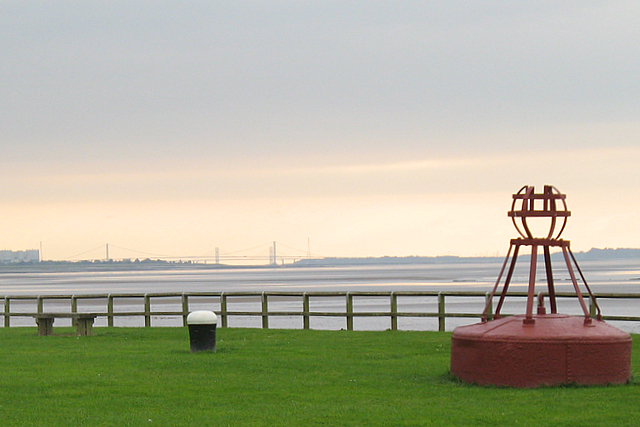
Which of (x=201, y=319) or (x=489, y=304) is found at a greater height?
(x=489, y=304)

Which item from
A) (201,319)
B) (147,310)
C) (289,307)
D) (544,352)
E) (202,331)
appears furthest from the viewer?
(289,307)

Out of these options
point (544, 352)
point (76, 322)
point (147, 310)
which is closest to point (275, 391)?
point (544, 352)

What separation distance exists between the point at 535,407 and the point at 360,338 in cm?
975

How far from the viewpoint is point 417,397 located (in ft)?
40.2

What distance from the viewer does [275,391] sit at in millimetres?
12844

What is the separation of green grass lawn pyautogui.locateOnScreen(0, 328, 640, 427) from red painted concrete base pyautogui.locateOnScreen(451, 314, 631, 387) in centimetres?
21

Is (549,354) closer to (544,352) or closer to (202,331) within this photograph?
(544,352)

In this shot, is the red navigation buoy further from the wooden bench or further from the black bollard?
the wooden bench

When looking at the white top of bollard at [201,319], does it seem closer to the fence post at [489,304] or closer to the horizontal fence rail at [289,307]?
the fence post at [489,304]

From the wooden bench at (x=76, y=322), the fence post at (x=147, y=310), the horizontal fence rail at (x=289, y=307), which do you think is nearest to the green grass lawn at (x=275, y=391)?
the wooden bench at (x=76, y=322)

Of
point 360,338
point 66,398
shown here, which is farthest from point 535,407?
point 360,338

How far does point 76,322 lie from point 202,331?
20.6ft

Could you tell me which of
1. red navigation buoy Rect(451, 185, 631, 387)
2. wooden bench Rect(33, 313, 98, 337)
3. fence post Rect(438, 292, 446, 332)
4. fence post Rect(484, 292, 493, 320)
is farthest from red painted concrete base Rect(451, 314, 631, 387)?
wooden bench Rect(33, 313, 98, 337)

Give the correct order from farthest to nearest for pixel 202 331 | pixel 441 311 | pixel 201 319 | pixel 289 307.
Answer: pixel 289 307 < pixel 441 311 < pixel 202 331 < pixel 201 319
